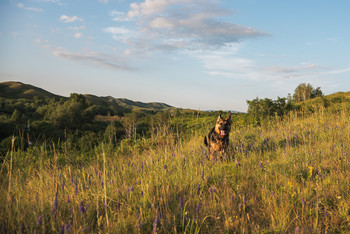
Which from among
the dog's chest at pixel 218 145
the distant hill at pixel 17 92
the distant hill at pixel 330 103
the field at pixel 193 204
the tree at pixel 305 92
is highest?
the tree at pixel 305 92

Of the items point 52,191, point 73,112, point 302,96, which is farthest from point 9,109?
point 302,96

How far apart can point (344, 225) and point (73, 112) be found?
139 feet

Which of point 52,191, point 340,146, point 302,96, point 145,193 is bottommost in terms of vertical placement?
point 52,191

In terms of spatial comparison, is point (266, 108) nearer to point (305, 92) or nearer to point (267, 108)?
point (267, 108)

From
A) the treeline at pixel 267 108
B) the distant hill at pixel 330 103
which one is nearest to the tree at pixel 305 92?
the distant hill at pixel 330 103

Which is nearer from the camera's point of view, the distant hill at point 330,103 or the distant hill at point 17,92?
the distant hill at point 330,103

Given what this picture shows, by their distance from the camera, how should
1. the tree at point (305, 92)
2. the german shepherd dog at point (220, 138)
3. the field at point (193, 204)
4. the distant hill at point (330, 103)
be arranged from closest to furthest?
the field at point (193, 204)
the german shepherd dog at point (220, 138)
the distant hill at point (330, 103)
the tree at point (305, 92)

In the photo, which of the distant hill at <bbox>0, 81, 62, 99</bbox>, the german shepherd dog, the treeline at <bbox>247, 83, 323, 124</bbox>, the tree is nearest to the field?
the german shepherd dog

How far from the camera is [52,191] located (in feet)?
8.34

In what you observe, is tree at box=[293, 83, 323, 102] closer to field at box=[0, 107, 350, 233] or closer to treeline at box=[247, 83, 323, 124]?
treeline at box=[247, 83, 323, 124]

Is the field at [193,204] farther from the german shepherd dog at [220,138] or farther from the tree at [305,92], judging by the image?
the tree at [305,92]

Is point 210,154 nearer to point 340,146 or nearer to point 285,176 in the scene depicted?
point 285,176

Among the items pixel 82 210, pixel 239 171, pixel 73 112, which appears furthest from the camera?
pixel 73 112

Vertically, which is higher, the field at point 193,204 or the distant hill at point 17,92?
the distant hill at point 17,92
